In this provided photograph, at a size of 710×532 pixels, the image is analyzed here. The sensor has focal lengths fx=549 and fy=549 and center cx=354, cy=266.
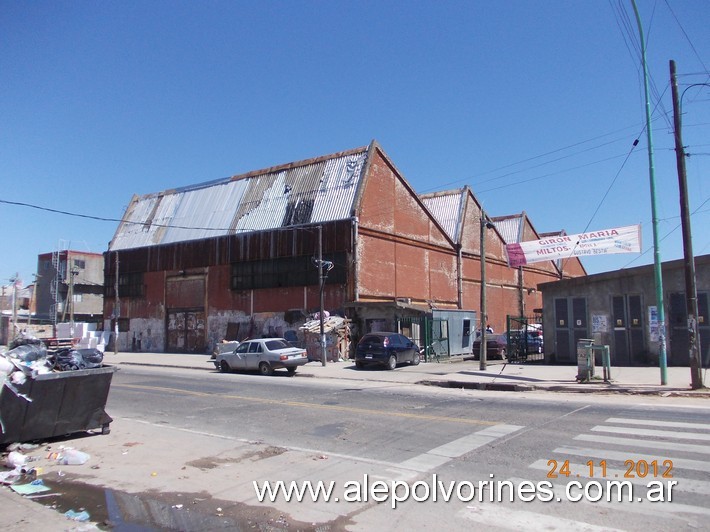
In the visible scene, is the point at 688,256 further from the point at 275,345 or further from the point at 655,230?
the point at 275,345

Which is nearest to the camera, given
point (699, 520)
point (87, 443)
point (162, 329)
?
point (699, 520)

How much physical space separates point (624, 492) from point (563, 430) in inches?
139

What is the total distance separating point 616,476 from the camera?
273 inches

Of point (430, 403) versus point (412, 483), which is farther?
point (430, 403)

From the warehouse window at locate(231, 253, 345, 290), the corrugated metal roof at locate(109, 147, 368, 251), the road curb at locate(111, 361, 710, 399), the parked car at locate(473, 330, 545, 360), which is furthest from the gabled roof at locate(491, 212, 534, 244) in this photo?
the road curb at locate(111, 361, 710, 399)

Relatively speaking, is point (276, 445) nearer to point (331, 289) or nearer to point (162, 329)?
point (331, 289)

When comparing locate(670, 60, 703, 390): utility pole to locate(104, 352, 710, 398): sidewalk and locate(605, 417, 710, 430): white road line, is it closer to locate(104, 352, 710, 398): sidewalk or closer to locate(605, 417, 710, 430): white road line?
locate(104, 352, 710, 398): sidewalk

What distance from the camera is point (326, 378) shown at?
22078 mm

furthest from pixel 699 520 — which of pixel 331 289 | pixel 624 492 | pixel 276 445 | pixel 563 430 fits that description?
pixel 331 289

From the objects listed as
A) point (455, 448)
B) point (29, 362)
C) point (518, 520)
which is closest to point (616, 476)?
point (518, 520)

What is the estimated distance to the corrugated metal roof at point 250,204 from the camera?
37656 mm

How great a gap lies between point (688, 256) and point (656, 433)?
836 cm

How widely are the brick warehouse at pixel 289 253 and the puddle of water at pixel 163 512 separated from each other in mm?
23589

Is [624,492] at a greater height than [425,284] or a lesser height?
lesser
